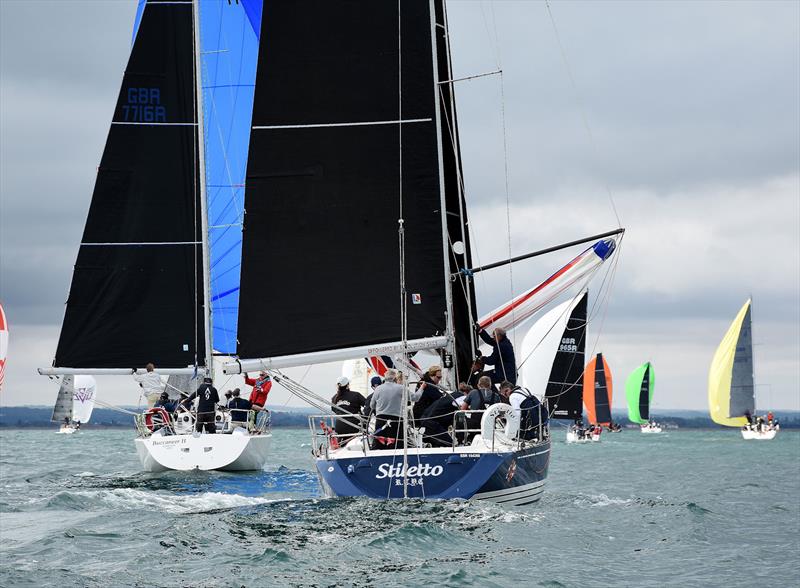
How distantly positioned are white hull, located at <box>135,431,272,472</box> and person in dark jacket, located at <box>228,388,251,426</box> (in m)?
1.35

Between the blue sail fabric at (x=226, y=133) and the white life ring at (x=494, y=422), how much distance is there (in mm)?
18943

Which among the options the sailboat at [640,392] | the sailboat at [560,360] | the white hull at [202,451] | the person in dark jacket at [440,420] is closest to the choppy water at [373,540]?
the person in dark jacket at [440,420]

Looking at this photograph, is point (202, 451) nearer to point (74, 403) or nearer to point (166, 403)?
point (166, 403)

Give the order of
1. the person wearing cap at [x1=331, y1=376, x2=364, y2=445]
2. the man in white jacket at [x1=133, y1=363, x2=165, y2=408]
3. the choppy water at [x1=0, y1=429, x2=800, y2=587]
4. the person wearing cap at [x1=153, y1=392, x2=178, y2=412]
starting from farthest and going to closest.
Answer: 1. the man in white jacket at [x1=133, y1=363, x2=165, y2=408]
2. the person wearing cap at [x1=153, y1=392, x2=178, y2=412]
3. the person wearing cap at [x1=331, y1=376, x2=364, y2=445]
4. the choppy water at [x1=0, y1=429, x2=800, y2=587]

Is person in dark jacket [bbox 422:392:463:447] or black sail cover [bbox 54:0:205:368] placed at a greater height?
black sail cover [bbox 54:0:205:368]

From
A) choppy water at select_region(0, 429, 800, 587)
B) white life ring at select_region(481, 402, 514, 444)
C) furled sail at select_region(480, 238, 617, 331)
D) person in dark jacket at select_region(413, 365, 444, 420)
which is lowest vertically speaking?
choppy water at select_region(0, 429, 800, 587)

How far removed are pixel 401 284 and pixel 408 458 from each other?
2.82 m

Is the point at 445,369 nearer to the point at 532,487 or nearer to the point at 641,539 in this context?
the point at 532,487

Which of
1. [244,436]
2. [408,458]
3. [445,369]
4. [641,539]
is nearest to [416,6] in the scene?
[445,369]

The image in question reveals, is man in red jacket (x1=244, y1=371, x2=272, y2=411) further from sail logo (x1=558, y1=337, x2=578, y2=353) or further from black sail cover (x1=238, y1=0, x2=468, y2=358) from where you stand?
sail logo (x1=558, y1=337, x2=578, y2=353)

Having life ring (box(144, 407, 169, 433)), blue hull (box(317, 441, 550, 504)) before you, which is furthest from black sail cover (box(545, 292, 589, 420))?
blue hull (box(317, 441, 550, 504))

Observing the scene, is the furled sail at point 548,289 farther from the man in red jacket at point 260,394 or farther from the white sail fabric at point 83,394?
the white sail fabric at point 83,394

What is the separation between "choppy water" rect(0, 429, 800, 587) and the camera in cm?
1272

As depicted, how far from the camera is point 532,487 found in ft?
59.1
